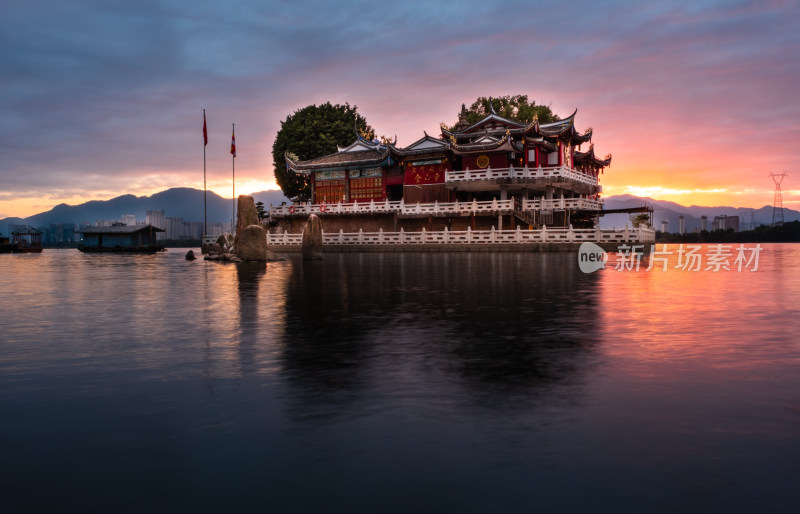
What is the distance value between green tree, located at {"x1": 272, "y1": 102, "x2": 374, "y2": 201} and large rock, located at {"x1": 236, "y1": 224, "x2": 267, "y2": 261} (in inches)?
1426

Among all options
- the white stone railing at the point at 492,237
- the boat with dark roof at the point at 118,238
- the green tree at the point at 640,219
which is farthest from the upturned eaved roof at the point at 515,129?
the boat with dark roof at the point at 118,238

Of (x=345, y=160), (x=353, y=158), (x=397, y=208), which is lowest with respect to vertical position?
(x=397, y=208)

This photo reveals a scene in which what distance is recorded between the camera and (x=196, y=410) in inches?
219

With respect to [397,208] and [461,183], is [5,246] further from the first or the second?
[461,183]

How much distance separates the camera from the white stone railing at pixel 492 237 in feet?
143

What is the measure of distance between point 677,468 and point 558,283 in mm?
15407

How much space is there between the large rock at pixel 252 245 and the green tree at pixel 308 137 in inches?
1426

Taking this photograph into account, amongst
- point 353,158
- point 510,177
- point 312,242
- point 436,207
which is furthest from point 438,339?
point 353,158

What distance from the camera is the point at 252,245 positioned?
3522cm

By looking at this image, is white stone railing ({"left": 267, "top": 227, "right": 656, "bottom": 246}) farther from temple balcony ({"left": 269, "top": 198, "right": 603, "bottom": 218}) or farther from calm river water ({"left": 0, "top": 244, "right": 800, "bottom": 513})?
calm river water ({"left": 0, "top": 244, "right": 800, "bottom": 513})

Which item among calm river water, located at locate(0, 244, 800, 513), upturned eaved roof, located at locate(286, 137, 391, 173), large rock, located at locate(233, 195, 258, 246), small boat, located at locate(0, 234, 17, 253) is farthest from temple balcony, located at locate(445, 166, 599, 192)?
small boat, located at locate(0, 234, 17, 253)

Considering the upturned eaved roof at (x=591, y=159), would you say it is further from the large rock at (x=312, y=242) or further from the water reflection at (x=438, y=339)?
the water reflection at (x=438, y=339)

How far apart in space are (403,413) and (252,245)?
3096 cm

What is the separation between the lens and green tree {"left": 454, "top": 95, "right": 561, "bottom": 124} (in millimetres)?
73438
